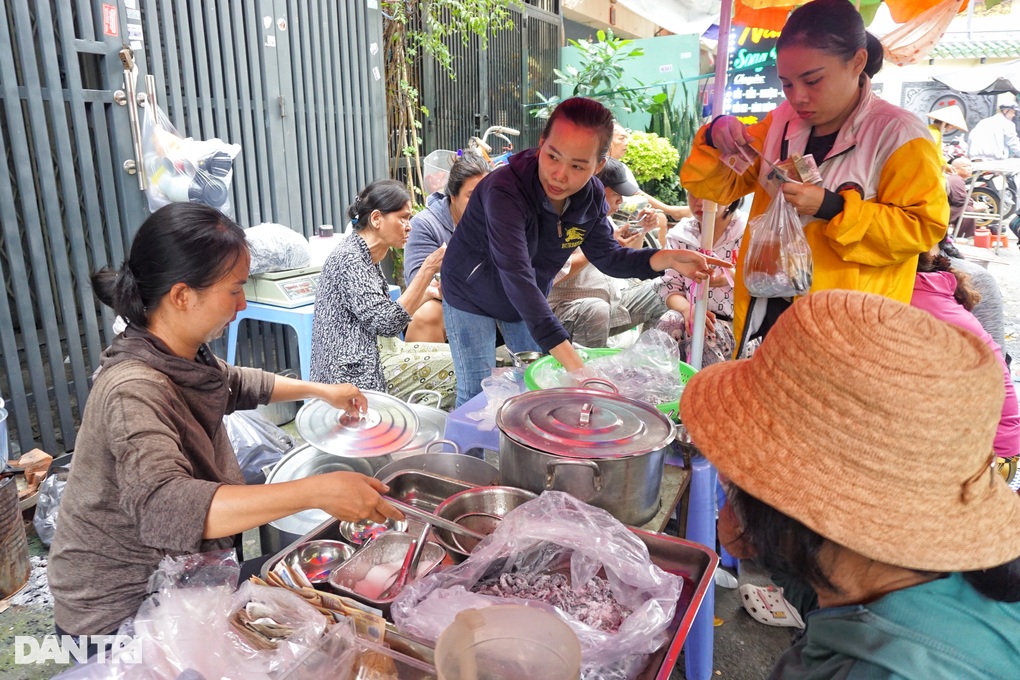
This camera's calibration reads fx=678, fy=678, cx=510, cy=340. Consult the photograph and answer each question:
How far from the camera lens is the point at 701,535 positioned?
2.09 meters

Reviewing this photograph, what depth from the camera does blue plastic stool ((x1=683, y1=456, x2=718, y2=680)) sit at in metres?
2.02

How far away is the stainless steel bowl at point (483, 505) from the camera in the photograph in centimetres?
148

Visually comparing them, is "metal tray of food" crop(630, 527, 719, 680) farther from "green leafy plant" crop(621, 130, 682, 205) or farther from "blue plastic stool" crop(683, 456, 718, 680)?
"green leafy plant" crop(621, 130, 682, 205)

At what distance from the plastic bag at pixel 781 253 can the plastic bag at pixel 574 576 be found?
1287 mm

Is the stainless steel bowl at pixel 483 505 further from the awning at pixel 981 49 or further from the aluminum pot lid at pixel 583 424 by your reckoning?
the awning at pixel 981 49

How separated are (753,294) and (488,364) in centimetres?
119

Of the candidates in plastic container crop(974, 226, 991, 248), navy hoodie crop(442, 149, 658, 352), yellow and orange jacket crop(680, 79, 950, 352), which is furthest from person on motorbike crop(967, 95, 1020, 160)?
navy hoodie crop(442, 149, 658, 352)

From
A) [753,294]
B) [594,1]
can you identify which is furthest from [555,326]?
[594,1]

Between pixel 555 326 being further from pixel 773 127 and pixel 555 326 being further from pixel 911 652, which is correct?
pixel 911 652

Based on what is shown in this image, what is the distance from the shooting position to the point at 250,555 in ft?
9.92

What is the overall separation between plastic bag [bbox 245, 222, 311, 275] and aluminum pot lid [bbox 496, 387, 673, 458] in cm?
274

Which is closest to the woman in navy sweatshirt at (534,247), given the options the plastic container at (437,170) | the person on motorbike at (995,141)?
the plastic container at (437,170)

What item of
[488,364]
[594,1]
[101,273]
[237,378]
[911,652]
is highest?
[594,1]

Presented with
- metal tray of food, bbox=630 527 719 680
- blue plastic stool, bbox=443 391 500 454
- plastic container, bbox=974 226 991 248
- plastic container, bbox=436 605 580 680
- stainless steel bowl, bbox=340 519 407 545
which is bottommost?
plastic container, bbox=974 226 991 248
